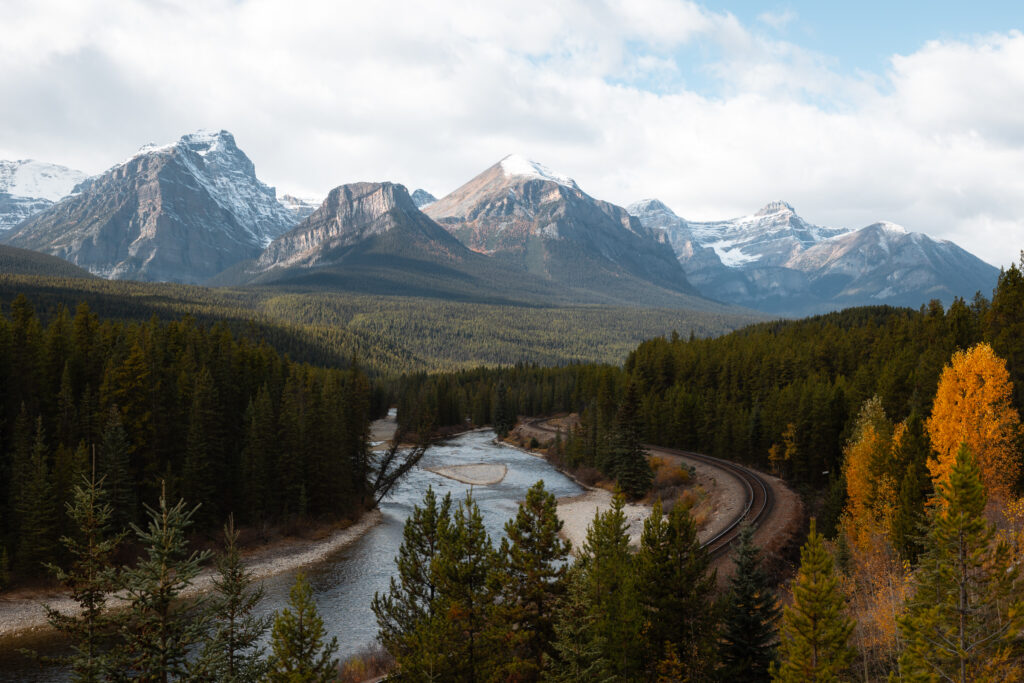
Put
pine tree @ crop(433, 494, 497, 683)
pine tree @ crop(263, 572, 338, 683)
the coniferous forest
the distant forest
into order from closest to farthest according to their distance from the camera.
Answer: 1. the coniferous forest
2. pine tree @ crop(263, 572, 338, 683)
3. pine tree @ crop(433, 494, 497, 683)
4. the distant forest

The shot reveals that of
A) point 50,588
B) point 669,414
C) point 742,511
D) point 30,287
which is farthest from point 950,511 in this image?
point 30,287

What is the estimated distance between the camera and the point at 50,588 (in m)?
45.6

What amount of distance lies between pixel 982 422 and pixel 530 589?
32.6 meters

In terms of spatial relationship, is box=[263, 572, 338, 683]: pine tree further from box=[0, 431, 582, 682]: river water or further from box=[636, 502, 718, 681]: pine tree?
box=[0, 431, 582, 682]: river water

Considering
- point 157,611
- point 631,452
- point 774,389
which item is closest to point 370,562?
point 631,452

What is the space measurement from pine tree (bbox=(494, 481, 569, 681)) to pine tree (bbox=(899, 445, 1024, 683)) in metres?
12.2

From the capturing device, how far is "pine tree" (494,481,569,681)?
79.9 feet

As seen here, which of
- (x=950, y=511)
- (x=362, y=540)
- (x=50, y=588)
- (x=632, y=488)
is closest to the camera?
(x=950, y=511)

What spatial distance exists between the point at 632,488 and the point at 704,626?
47.6 meters

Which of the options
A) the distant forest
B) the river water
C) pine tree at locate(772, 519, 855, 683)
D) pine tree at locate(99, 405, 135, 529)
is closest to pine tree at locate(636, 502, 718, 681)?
pine tree at locate(772, 519, 855, 683)

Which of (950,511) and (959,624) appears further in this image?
(950,511)

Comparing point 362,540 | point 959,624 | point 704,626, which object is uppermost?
point 959,624

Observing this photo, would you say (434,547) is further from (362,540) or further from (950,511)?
(362,540)

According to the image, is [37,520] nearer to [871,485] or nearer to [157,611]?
[157,611]
